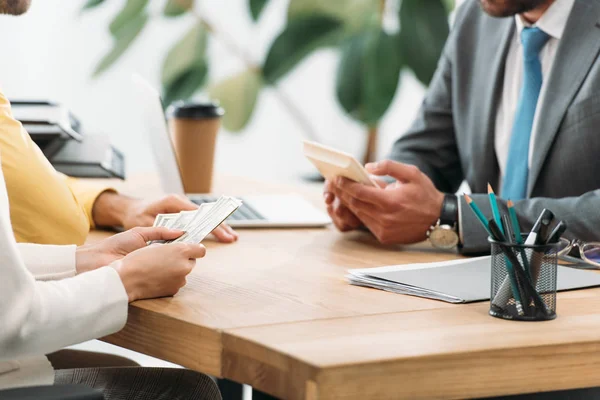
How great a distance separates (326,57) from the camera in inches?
173

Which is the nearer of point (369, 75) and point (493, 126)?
point (493, 126)

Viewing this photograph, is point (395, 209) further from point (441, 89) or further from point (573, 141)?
point (441, 89)

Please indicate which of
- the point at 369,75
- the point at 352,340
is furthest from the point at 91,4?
the point at 352,340

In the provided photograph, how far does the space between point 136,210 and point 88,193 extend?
14 cm

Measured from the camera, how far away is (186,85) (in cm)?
372

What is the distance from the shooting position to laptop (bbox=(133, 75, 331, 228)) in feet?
6.08

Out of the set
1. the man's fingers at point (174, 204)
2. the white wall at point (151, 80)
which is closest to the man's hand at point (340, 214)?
the man's fingers at point (174, 204)

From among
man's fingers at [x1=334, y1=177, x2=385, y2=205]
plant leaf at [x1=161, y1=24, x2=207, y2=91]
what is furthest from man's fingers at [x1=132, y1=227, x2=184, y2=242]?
plant leaf at [x1=161, y1=24, x2=207, y2=91]

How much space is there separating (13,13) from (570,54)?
103cm

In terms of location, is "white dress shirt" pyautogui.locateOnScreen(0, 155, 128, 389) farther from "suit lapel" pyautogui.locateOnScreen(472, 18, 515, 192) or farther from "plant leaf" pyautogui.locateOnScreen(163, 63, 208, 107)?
"plant leaf" pyautogui.locateOnScreen(163, 63, 208, 107)

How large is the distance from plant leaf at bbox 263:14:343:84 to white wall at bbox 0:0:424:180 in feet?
0.81

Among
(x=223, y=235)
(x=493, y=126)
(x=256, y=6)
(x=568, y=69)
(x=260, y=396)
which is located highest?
(x=256, y=6)

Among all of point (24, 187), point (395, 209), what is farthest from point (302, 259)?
point (24, 187)

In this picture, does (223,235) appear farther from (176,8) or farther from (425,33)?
(176,8)
